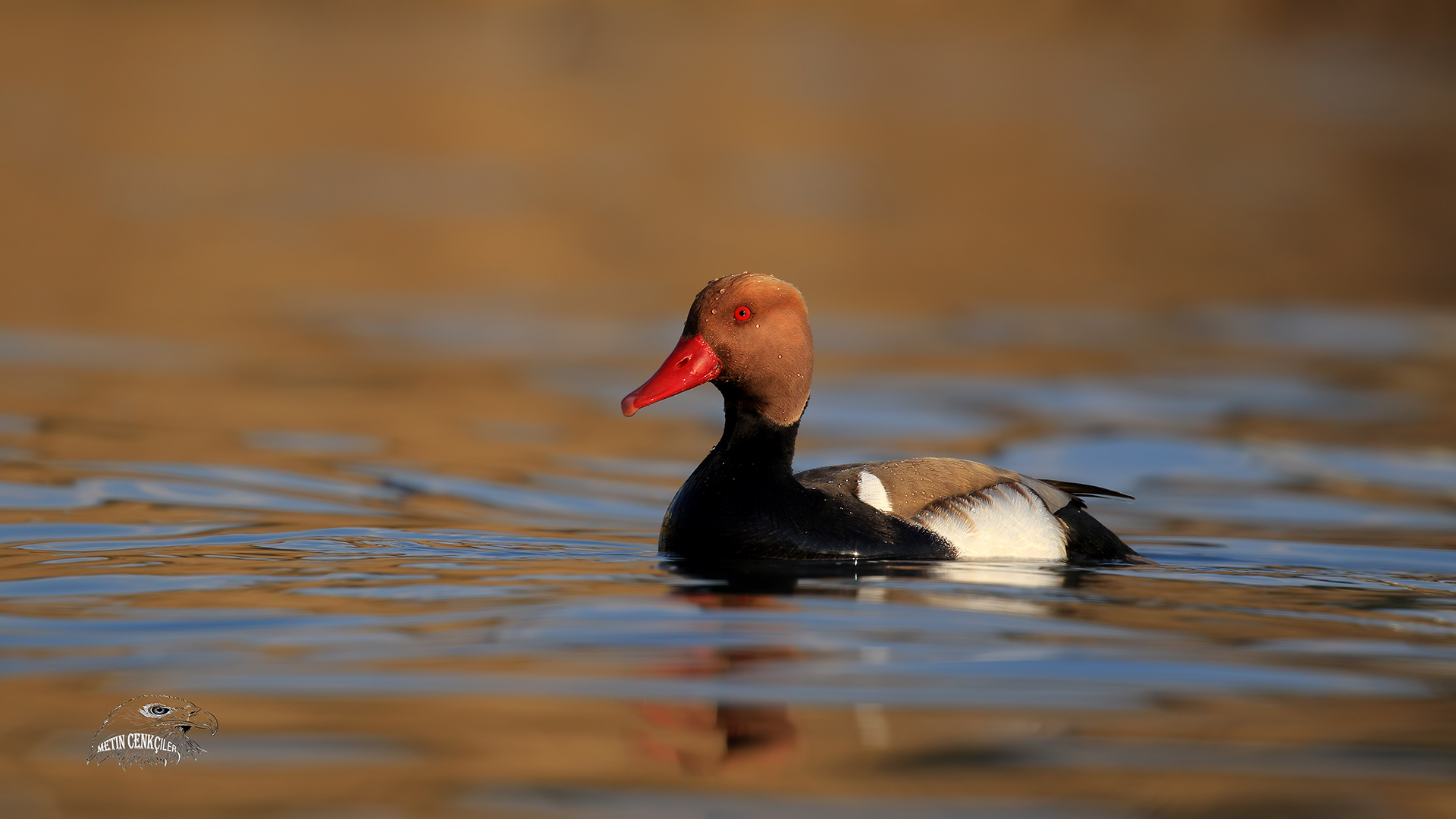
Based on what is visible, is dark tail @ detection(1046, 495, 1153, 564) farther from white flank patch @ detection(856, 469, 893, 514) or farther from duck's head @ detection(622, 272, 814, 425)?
duck's head @ detection(622, 272, 814, 425)

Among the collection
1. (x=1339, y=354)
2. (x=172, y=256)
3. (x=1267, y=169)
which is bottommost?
(x=1339, y=354)

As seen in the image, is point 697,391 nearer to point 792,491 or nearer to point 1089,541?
point 1089,541

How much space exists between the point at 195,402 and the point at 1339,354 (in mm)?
9326

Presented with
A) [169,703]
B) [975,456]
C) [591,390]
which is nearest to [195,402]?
[591,390]

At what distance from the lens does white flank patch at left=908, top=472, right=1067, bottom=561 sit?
6848mm

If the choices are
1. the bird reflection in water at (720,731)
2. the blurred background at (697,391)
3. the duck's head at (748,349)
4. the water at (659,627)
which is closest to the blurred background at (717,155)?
the blurred background at (697,391)

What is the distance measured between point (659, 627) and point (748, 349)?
1.89m

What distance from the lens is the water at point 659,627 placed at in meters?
3.92

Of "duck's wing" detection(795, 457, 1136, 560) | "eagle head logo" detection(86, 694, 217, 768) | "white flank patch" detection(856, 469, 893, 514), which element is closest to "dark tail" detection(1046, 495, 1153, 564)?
"duck's wing" detection(795, 457, 1136, 560)

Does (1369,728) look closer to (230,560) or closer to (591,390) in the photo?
Result: (230,560)

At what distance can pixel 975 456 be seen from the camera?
10750 mm

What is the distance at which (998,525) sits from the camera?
695 cm

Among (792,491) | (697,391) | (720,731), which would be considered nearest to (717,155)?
(697,391)

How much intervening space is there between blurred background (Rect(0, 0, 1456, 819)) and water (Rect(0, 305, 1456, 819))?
0.03m
